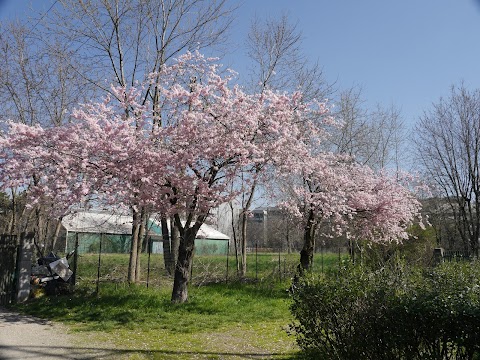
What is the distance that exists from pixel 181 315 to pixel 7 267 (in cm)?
523

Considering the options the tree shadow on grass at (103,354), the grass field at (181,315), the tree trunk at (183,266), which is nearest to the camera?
the tree shadow on grass at (103,354)

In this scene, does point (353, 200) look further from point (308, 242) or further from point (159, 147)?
point (159, 147)

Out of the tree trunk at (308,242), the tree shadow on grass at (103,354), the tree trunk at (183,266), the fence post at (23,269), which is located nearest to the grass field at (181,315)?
the tree shadow on grass at (103,354)

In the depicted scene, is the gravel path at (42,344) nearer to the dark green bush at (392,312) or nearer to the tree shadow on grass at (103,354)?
the tree shadow on grass at (103,354)

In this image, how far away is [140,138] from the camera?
31.8 ft

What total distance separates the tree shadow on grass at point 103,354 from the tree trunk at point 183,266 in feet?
12.8

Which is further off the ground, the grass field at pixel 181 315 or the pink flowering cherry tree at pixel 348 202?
the pink flowering cherry tree at pixel 348 202

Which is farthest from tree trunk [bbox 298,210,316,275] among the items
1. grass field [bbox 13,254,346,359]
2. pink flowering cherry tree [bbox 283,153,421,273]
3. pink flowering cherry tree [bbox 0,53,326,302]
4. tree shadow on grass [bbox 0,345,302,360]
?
tree shadow on grass [bbox 0,345,302,360]

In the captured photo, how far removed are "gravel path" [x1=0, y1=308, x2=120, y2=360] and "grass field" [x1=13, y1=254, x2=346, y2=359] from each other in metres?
0.29

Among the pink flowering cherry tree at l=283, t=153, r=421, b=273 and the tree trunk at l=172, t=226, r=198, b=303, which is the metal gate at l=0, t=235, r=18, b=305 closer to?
the tree trunk at l=172, t=226, r=198, b=303

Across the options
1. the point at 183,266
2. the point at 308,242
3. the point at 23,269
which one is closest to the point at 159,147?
the point at 183,266

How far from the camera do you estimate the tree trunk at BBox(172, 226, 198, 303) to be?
35.4 ft

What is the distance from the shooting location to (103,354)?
21.7 ft

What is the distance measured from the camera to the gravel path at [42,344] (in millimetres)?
6562
